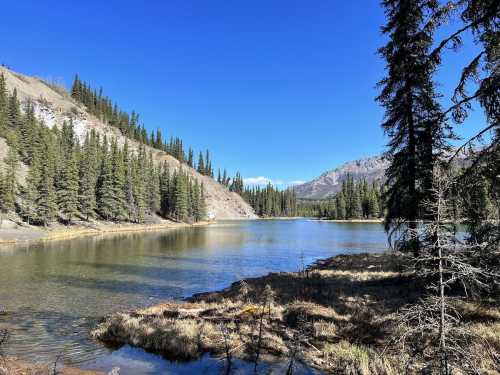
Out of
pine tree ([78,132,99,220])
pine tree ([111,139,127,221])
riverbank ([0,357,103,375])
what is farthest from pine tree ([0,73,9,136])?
riverbank ([0,357,103,375])

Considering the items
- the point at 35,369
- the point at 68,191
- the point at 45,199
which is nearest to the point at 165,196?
the point at 68,191

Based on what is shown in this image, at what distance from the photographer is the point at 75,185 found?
250 feet

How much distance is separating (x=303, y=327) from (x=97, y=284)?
17.7 meters

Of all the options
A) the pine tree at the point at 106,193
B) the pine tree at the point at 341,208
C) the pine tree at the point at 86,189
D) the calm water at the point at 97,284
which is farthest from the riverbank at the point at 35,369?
the pine tree at the point at 341,208

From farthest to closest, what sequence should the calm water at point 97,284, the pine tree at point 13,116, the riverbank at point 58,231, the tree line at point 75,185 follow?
the pine tree at point 13,116
the tree line at point 75,185
the riverbank at point 58,231
the calm water at point 97,284

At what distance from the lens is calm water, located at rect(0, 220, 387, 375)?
1250 centimetres

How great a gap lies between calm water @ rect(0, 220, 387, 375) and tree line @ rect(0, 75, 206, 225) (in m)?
26.3

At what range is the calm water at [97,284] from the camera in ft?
41.0

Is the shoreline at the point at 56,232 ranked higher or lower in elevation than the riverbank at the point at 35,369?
higher

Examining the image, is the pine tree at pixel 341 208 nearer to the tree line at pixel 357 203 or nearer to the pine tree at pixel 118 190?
the tree line at pixel 357 203

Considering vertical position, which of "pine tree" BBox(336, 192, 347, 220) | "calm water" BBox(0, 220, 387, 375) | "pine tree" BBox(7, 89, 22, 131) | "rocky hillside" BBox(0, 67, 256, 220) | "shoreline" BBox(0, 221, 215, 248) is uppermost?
"rocky hillside" BBox(0, 67, 256, 220)

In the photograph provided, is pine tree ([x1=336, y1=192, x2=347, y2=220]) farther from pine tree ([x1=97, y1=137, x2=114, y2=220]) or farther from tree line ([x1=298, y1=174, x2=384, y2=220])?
pine tree ([x1=97, y1=137, x2=114, y2=220])

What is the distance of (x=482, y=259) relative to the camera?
10.0 meters

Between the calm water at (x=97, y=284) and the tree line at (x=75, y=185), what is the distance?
1034 inches
